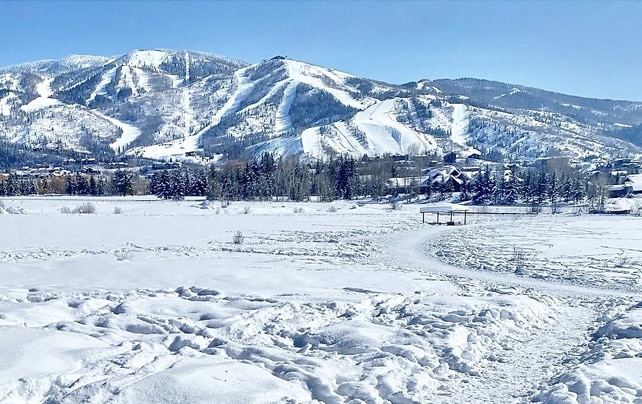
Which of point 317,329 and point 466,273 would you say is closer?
point 317,329

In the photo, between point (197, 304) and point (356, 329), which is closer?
point (356, 329)

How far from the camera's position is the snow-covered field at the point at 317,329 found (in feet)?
25.8

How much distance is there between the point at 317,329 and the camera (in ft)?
36.6

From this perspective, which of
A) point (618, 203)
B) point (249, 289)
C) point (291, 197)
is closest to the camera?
point (249, 289)

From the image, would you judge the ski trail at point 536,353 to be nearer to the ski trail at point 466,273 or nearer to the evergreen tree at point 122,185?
the ski trail at point 466,273

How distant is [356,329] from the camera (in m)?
10.8

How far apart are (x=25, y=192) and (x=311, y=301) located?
4792 inches

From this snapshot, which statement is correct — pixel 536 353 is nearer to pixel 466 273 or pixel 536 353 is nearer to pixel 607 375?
pixel 607 375

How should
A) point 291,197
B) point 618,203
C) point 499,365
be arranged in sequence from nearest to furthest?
point 499,365 < point 618,203 < point 291,197

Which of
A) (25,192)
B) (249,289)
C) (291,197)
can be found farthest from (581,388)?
(25,192)

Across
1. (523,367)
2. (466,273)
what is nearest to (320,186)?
(466,273)

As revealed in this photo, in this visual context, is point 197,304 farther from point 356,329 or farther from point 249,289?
point 356,329

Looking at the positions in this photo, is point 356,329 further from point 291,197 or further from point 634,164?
point 634,164

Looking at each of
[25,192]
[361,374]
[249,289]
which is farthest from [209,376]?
[25,192]
